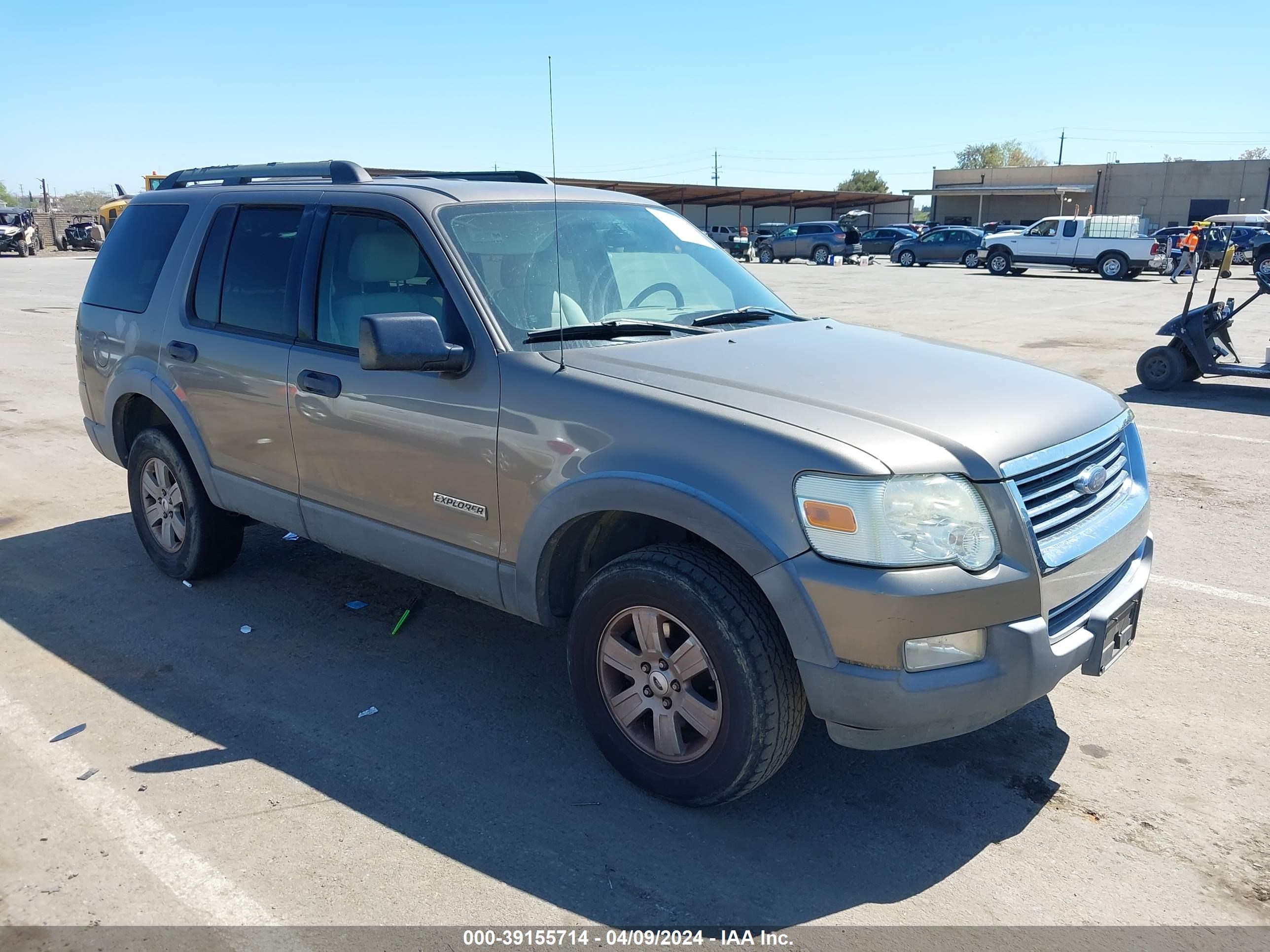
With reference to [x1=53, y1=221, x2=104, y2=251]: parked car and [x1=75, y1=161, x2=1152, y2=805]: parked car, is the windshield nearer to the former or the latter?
[x1=75, y1=161, x2=1152, y2=805]: parked car

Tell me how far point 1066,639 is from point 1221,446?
6.52 m

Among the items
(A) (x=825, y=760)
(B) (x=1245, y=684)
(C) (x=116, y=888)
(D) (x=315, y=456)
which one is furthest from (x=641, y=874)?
(B) (x=1245, y=684)

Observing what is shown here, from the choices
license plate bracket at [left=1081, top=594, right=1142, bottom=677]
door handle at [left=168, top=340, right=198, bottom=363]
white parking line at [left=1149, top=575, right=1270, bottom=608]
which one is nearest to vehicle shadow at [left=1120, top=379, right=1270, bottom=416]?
white parking line at [left=1149, top=575, right=1270, bottom=608]

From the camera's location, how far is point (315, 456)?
164 inches

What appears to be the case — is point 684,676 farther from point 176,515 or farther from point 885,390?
point 176,515

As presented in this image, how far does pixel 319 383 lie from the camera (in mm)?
4062

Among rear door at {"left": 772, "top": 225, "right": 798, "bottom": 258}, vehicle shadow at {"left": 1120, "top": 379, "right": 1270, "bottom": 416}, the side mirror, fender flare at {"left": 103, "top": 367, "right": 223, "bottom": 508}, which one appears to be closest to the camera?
the side mirror

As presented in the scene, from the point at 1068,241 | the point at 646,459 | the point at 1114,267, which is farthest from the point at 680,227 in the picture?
the point at 1068,241

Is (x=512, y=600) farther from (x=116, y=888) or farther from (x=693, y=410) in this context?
(x=116, y=888)

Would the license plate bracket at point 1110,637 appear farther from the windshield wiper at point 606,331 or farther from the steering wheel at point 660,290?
the steering wheel at point 660,290

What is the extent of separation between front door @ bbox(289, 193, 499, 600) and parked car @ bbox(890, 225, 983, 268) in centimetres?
3835

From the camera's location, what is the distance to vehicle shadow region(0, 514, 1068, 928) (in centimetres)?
293

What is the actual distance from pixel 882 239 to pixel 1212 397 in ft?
127

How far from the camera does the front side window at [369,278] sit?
3818 millimetres
